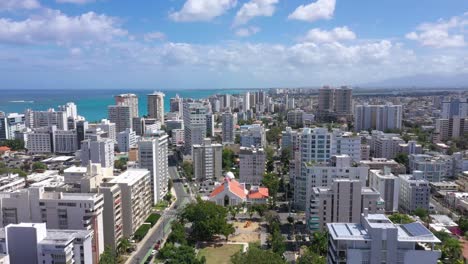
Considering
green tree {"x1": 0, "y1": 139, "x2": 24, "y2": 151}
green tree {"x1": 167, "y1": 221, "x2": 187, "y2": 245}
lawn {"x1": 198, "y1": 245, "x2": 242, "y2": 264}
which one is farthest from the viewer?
green tree {"x1": 0, "y1": 139, "x2": 24, "y2": 151}

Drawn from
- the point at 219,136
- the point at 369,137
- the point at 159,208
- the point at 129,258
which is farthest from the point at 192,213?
the point at 219,136

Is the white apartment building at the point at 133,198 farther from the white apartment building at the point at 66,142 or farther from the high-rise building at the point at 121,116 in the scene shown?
the high-rise building at the point at 121,116

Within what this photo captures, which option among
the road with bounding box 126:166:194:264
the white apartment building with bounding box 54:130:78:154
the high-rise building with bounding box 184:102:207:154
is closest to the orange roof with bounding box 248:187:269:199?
the road with bounding box 126:166:194:264

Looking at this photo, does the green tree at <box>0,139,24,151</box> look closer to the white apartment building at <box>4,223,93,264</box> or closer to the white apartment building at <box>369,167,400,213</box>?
the white apartment building at <box>4,223,93,264</box>

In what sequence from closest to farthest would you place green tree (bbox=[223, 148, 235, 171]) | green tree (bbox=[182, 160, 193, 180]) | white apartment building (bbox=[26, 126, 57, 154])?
green tree (bbox=[182, 160, 193, 180])
green tree (bbox=[223, 148, 235, 171])
white apartment building (bbox=[26, 126, 57, 154])

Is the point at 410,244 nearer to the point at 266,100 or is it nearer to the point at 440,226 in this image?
the point at 440,226

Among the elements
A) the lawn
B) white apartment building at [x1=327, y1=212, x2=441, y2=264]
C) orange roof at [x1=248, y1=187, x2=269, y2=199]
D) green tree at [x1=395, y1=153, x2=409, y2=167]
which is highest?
white apartment building at [x1=327, y1=212, x2=441, y2=264]
